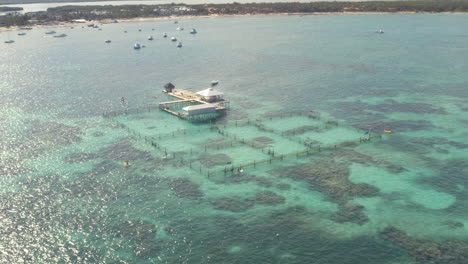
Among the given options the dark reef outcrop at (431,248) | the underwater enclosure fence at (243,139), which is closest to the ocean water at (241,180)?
the dark reef outcrop at (431,248)

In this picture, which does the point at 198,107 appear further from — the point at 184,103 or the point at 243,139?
the point at 243,139

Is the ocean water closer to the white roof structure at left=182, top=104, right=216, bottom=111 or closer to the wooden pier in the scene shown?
the wooden pier

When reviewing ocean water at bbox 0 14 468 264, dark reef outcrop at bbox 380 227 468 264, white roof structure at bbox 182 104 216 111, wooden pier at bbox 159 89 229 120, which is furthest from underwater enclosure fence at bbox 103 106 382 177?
dark reef outcrop at bbox 380 227 468 264

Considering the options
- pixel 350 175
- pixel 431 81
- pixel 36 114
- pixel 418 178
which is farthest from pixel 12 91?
pixel 431 81

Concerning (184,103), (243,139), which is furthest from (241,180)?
(184,103)

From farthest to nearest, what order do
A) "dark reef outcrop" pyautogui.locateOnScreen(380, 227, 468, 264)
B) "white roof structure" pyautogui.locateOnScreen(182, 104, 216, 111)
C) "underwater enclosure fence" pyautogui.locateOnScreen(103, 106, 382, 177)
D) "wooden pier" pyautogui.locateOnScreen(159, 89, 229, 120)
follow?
1. "wooden pier" pyautogui.locateOnScreen(159, 89, 229, 120)
2. "white roof structure" pyautogui.locateOnScreen(182, 104, 216, 111)
3. "underwater enclosure fence" pyautogui.locateOnScreen(103, 106, 382, 177)
4. "dark reef outcrop" pyautogui.locateOnScreen(380, 227, 468, 264)

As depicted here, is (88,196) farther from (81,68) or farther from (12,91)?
(81,68)

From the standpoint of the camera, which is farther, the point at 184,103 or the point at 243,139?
the point at 184,103

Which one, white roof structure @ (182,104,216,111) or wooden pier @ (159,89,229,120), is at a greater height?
white roof structure @ (182,104,216,111)

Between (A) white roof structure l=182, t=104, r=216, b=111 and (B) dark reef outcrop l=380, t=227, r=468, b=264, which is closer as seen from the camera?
(B) dark reef outcrop l=380, t=227, r=468, b=264
